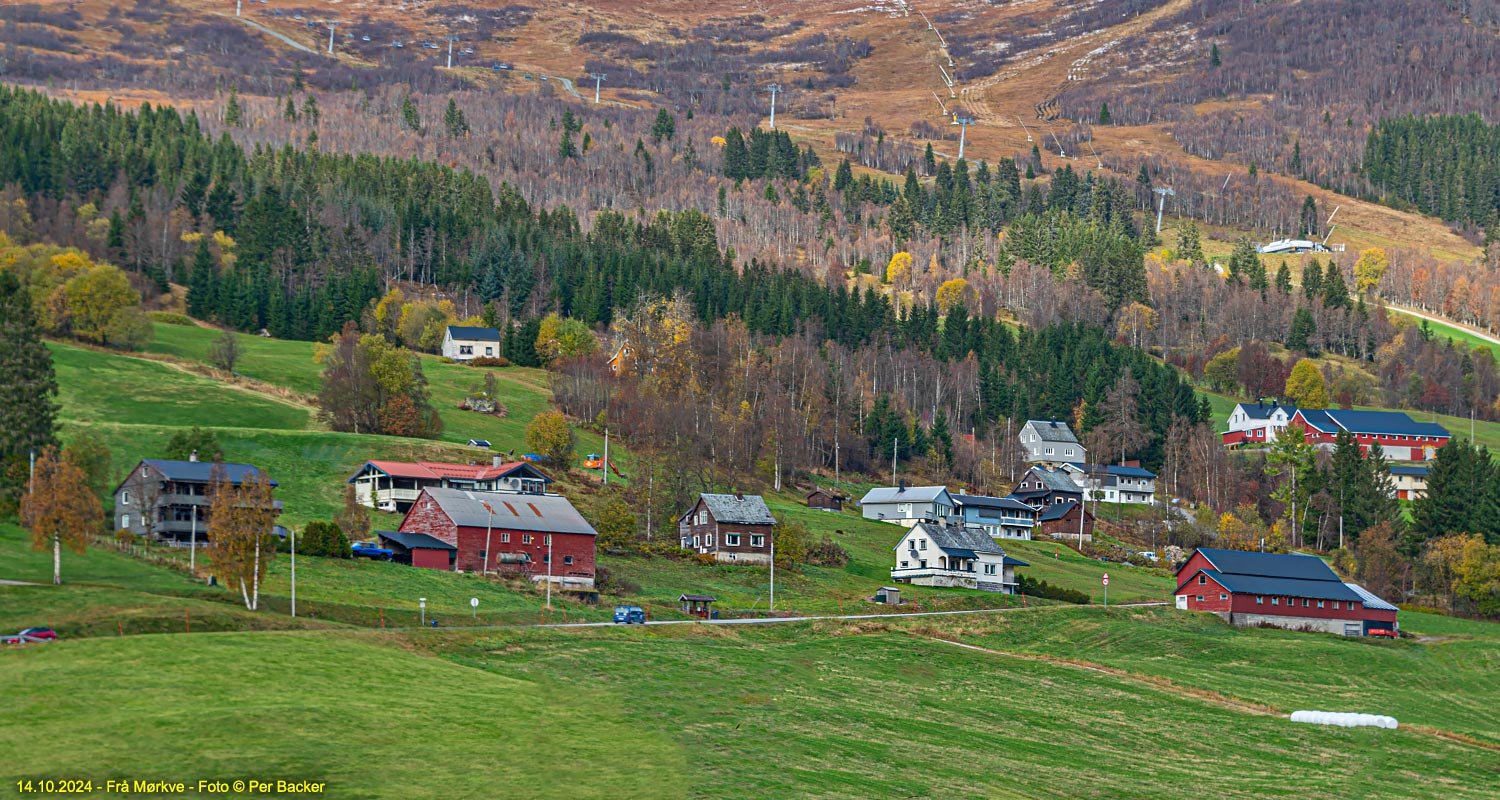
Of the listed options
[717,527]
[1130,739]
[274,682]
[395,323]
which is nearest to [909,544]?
[717,527]

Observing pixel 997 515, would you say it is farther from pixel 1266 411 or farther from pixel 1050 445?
pixel 1266 411

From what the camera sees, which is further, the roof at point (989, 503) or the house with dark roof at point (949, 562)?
the roof at point (989, 503)

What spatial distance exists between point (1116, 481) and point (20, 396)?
11807 cm

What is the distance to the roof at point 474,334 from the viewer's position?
191 metres

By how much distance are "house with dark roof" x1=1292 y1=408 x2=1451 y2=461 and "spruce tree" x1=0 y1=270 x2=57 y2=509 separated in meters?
146

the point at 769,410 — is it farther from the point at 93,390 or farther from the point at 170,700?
the point at 170,700

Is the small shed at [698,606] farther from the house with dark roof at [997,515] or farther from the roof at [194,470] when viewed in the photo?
the house with dark roof at [997,515]

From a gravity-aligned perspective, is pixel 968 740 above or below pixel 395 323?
below

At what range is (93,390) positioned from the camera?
137 m

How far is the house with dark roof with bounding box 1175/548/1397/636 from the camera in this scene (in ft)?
354

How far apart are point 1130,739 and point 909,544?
177 ft

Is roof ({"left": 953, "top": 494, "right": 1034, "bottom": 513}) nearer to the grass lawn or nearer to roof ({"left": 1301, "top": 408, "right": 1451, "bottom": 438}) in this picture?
roof ({"left": 1301, "top": 408, "right": 1451, "bottom": 438})

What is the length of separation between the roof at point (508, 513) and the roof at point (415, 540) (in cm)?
175

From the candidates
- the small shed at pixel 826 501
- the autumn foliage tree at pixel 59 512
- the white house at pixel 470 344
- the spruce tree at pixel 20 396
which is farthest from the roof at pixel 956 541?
the white house at pixel 470 344
